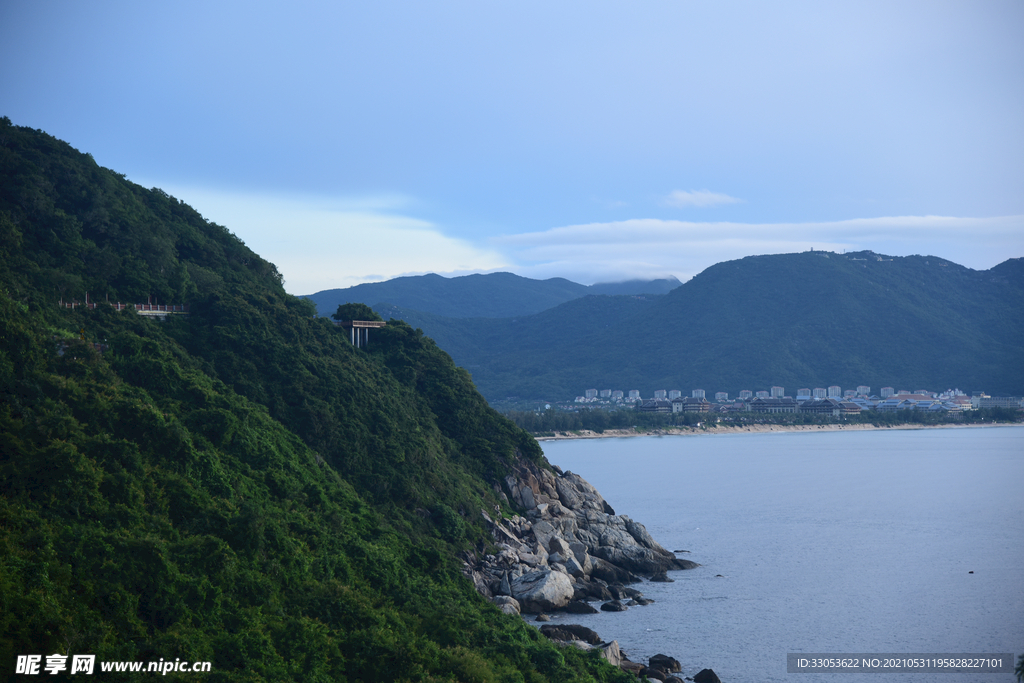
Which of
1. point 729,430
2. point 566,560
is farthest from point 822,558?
point 729,430

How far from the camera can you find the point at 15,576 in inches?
772

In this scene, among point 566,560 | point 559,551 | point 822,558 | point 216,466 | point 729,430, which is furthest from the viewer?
point 729,430

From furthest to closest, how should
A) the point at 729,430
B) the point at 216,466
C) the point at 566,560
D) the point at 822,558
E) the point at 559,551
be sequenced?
1. the point at 729,430
2. the point at 822,558
3. the point at 559,551
4. the point at 566,560
5. the point at 216,466

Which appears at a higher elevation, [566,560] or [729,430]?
[566,560]

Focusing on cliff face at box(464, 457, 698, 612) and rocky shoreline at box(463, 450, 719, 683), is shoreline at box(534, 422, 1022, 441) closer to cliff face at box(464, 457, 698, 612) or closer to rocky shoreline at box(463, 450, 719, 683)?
cliff face at box(464, 457, 698, 612)

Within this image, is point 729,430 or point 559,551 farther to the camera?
point 729,430

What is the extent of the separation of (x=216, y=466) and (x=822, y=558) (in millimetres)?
37818

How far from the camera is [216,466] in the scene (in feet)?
96.4

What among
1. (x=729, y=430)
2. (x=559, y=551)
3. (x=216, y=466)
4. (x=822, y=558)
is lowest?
(x=729, y=430)

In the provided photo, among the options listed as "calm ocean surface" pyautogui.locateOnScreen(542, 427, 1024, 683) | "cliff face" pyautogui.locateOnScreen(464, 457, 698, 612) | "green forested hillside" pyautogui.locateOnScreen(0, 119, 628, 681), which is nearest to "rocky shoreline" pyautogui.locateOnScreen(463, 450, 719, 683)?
"cliff face" pyautogui.locateOnScreen(464, 457, 698, 612)

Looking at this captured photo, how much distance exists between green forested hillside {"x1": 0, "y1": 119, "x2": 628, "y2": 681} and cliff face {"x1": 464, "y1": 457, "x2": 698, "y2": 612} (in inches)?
61.5

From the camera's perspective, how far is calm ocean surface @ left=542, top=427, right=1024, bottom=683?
34500 millimetres

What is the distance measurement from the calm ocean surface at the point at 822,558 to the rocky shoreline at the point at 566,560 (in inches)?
48.0

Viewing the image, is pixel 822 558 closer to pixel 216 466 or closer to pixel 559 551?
pixel 559 551
